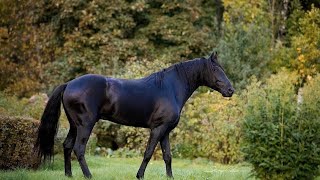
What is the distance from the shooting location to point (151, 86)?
33.1ft

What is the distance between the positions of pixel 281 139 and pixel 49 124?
4.14 meters

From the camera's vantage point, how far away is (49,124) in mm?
9906

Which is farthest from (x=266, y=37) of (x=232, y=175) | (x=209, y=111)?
(x=232, y=175)

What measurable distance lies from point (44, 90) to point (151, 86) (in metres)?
14.9

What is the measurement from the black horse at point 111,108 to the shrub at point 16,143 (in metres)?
2.19

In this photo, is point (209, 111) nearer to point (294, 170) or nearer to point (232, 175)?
point (232, 175)

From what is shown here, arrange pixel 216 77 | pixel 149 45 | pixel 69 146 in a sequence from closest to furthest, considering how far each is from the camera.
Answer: pixel 69 146, pixel 216 77, pixel 149 45

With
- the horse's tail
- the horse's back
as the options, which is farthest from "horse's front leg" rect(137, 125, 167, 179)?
the horse's tail

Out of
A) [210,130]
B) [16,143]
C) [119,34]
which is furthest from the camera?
[119,34]

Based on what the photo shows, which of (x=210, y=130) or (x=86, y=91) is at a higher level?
(x=86, y=91)

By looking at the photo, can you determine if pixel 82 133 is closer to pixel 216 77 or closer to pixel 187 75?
pixel 187 75

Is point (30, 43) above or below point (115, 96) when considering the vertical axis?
below

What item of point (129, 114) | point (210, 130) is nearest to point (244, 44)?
point (210, 130)

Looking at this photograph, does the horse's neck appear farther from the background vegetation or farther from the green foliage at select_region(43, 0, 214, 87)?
the green foliage at select_region(43, 0, 214, 87)
